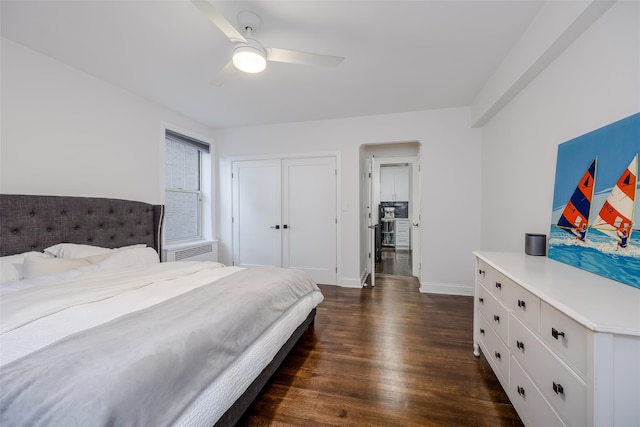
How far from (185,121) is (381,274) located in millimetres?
4068

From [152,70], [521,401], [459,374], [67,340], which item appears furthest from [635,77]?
[152,70]

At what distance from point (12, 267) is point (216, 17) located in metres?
2.10

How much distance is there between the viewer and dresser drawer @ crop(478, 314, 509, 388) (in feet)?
4.91

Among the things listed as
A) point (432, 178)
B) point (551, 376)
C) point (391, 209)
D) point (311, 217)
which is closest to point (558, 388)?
point (551, 376)

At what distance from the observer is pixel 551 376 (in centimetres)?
105

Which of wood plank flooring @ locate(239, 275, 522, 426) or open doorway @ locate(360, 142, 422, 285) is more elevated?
open doorway @ locate(360, 142, 422, 285)

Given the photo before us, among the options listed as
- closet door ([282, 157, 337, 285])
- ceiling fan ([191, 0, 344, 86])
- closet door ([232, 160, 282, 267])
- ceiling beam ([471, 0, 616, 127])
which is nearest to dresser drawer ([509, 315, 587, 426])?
ceiling beam ([471, 0, 616, 127])

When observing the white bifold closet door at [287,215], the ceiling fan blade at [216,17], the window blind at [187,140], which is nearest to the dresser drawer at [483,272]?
the white bifold closet door at [287,215]

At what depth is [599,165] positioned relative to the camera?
1.36 metres

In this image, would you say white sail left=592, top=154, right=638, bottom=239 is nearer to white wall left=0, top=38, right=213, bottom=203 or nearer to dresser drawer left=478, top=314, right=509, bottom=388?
dresser drawer left=478, top=314, right=509, bottom=388

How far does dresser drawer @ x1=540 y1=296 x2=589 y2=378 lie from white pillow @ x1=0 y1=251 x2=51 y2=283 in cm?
301

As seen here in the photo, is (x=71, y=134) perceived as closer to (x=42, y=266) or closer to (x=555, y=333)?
(x=42, y=266)

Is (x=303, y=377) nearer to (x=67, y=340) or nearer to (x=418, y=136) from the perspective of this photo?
(x=67, y=340)

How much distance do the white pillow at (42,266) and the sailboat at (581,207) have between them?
3.33 metres
